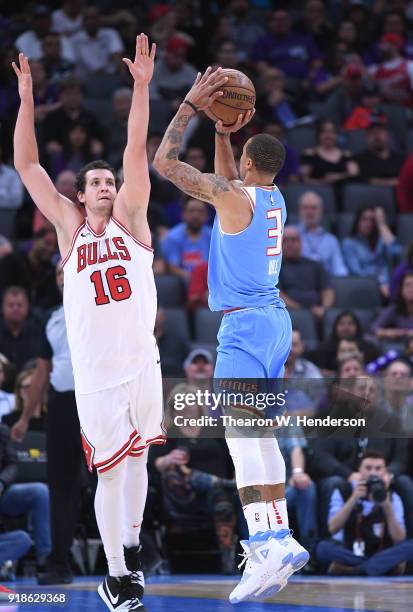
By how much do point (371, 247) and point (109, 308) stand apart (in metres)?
7.30

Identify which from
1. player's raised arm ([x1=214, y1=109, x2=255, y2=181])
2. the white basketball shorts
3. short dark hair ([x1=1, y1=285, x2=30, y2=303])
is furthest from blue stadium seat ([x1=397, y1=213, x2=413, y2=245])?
the white basketball shorts

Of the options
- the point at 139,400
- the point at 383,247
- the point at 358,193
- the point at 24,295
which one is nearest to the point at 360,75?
the point at 358,193

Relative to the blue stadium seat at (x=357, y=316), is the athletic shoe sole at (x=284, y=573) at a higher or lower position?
lower

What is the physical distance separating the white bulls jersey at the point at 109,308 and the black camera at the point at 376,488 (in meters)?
3.45

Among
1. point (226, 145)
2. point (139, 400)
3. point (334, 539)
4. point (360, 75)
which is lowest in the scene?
point (334, 539)

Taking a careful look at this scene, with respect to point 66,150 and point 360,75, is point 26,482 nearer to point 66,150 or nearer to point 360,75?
point 66,150

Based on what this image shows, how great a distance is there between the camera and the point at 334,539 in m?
9.96

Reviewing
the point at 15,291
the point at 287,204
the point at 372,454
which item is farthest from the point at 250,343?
the point at 287,204

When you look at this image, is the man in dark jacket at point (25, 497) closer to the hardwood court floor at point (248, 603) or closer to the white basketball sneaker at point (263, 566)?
the hardwood court floor at point (248, 603)

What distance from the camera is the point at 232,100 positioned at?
7.46 metres

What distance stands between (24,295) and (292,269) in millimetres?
2962

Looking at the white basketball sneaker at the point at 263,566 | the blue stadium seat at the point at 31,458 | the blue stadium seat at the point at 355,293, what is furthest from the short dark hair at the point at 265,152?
the blue stadium seat at the point at 355,293

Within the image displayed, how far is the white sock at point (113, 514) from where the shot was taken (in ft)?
22.7

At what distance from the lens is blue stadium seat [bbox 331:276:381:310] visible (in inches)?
524
